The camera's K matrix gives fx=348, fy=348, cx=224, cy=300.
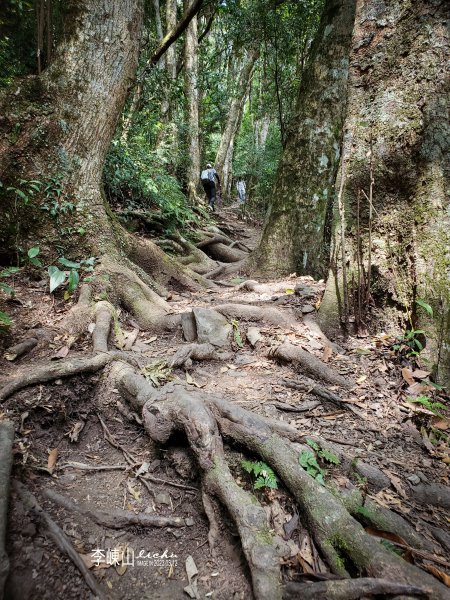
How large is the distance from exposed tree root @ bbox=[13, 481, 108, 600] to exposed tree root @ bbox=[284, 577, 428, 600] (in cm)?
82

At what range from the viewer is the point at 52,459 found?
2.11 metres

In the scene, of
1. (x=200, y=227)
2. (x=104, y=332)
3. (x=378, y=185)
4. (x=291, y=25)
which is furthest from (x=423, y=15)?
(x=291, y=25)

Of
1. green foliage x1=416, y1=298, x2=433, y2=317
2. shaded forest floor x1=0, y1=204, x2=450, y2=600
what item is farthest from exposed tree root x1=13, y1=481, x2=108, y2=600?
green foliage x1=416, y1=298, x2=433, y2=317

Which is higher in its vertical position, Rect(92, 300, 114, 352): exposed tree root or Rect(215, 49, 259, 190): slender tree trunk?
Rect(215, 49, 259, 190): slender tree trunk

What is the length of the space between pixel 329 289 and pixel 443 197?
1271mm

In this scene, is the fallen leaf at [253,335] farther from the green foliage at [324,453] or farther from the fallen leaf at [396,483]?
the fallen leaf at [396,483]

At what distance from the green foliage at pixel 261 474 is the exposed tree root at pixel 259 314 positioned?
1870 mm

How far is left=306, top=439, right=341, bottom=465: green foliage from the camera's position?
2.11 metres

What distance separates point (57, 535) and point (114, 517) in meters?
0.32

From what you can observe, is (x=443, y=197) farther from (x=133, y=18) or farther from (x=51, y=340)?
(x=133, y=18)

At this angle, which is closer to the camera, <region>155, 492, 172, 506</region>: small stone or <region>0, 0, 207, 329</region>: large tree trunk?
→ <region>155, 492, 172, 506</region>: small stone

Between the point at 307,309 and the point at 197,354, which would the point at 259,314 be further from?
the point at 197,354

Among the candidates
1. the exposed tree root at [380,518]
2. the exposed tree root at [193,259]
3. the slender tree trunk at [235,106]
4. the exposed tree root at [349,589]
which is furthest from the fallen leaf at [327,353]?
the slender tree trunk at [235,106]

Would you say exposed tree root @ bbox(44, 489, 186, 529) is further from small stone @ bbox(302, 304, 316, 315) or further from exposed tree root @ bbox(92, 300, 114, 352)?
small stone @ bbox(302, 304, 316, 315)
